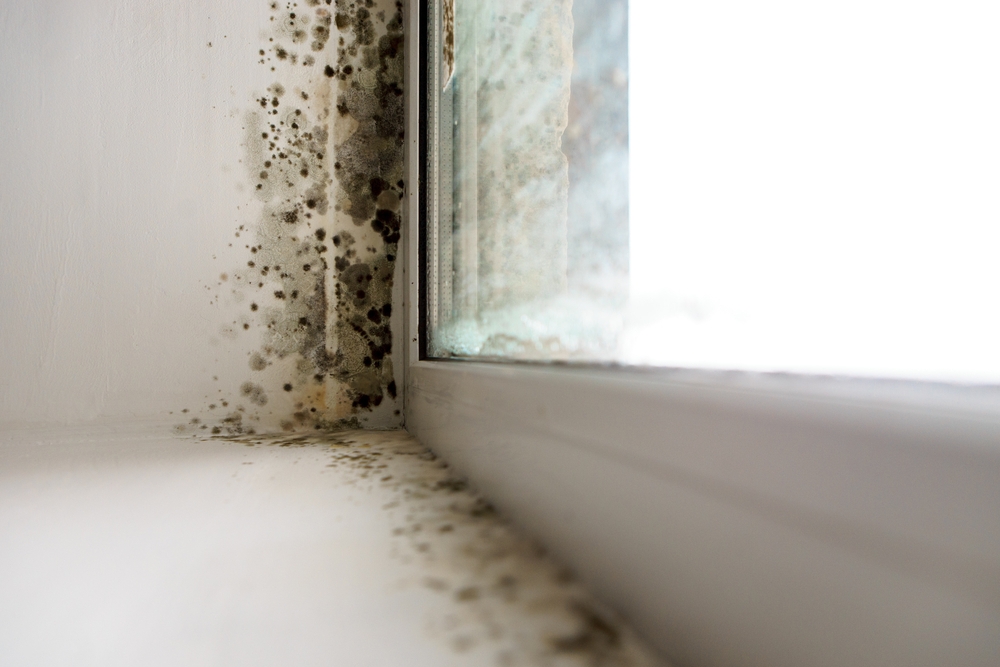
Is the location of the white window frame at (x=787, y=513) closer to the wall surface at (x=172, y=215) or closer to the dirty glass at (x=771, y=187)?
the dirty glass at (x=771, y=187)

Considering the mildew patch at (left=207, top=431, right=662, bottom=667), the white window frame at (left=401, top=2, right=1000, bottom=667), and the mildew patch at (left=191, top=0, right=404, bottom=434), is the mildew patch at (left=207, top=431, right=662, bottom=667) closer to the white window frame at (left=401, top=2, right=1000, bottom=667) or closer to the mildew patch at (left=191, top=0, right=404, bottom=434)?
the white window frame at (left=401, top=2, right=1000, bottom=667)

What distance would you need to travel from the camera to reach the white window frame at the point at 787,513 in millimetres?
177

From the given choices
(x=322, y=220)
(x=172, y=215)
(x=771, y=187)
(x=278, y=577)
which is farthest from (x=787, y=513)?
(x=172, y=215)

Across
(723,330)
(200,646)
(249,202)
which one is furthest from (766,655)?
(249,202)

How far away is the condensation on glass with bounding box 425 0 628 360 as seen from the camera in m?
0.53

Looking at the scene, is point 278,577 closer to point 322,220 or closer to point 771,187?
point 771,187

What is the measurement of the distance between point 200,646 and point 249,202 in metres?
1.22

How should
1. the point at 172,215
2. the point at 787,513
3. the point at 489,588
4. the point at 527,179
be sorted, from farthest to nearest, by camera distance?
the point at 172,215 → the point at 527,179 → the point at 489,588 → the point at 787,513

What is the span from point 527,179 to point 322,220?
2.62ft

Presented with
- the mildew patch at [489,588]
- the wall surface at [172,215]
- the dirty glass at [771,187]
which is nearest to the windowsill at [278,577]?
the mildew patch at [489,588]

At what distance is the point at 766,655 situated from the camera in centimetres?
25

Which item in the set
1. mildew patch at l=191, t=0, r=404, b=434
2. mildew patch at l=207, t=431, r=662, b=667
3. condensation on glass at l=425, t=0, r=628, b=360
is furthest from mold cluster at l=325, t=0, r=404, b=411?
mildew patch at l=207, t=431, r=662, b=667

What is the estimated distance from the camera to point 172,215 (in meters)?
1.33

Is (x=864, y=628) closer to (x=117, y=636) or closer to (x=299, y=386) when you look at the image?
(x=117, y=636)
